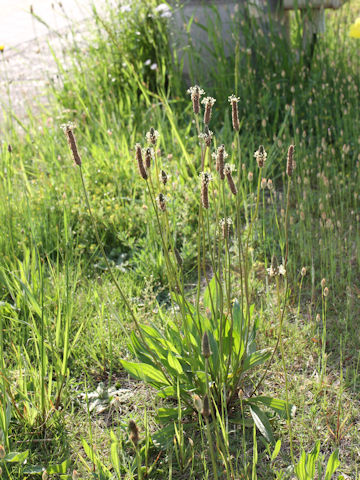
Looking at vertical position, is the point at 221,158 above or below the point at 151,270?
above

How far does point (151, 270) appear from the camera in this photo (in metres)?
2.75

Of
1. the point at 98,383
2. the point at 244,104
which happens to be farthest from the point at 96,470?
the point at 244,104

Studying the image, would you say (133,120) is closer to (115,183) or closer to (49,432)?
(115,183)

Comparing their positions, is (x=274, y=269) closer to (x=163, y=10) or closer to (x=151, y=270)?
(x=151, y=270)

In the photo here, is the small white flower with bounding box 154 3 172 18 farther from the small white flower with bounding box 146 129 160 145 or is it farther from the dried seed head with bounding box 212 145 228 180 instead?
the dried seed head with bounding box 212 145 228 180

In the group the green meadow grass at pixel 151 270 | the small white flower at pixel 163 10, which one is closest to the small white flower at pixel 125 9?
the green meadow grass at pixel 151 270

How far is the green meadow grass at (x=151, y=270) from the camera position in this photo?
1.85 m

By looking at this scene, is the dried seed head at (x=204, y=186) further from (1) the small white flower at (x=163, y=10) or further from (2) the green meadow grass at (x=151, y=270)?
(1) the small white flower at (x=163, y=10)

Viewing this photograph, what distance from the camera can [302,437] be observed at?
6.16 feet

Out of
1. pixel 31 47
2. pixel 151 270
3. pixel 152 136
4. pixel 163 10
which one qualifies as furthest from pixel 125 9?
pixel 152 136

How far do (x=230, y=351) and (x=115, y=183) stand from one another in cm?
171

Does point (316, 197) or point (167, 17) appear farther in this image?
point (167, 17)

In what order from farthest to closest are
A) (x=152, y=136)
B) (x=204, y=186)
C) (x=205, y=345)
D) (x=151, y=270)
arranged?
(x=151, y=270)
(x=152, y=136)
(x=204, y=186)
(x=205, y=345)

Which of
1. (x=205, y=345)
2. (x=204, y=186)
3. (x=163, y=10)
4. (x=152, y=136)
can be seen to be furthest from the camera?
(x=163, y=10)
